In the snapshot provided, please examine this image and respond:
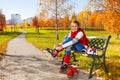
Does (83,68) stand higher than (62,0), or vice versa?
(62,0)

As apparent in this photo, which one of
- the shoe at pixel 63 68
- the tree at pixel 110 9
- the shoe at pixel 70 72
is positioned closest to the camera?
the shoe at pixel 70 72

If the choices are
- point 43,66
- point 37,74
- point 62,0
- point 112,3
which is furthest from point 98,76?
point 62,0

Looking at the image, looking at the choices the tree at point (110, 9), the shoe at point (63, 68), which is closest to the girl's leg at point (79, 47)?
the shoe at point (63, 68)

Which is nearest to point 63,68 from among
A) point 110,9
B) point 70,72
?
point 70,72

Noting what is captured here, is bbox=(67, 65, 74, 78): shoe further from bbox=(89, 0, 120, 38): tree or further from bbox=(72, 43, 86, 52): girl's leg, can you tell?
bbox=(89, 0, 120, 38): tree

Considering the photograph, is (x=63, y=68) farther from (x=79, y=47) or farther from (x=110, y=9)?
(x=110, y=9)

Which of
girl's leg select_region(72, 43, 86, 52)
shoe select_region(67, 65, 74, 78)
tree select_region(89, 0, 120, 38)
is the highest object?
tree select_region(89, 0, 120, 38)

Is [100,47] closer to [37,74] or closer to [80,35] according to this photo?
[80,35]

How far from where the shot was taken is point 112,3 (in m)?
14.6

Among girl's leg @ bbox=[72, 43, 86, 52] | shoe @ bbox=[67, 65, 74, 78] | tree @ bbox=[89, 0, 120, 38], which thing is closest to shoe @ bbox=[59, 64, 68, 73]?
shoe @ bbox=[67, 65, 74, 78]

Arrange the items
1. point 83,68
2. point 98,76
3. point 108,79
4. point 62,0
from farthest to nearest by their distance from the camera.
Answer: point 62,0, point 83,68, point 98,76, point 108,79

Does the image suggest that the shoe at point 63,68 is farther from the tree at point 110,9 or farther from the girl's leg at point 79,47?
the tree at point 110,9

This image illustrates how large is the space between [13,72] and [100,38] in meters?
3.16

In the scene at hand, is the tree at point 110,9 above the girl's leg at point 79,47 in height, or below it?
above
